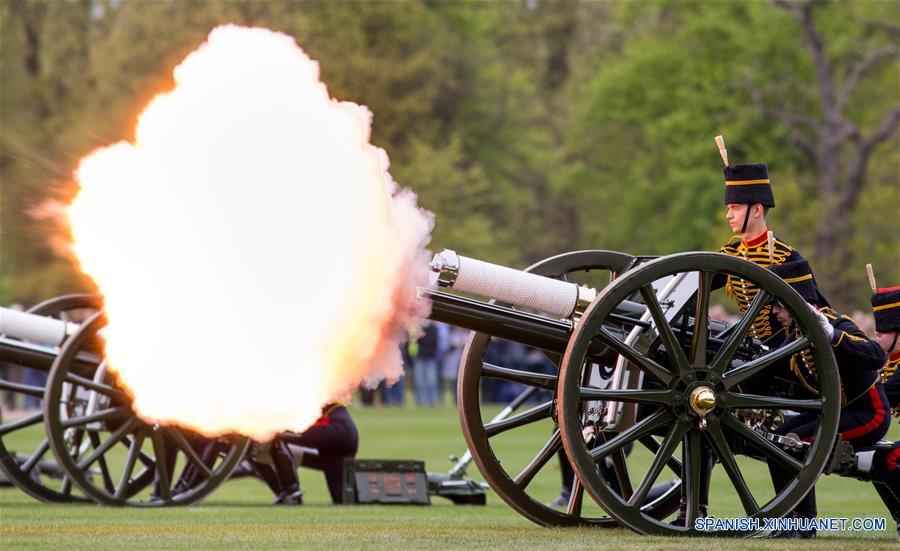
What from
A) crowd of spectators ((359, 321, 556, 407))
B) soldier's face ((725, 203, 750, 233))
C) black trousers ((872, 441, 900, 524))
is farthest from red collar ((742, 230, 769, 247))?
crowd of spectators ((359, 321, 556, 407))

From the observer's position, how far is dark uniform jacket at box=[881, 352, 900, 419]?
33.2ft

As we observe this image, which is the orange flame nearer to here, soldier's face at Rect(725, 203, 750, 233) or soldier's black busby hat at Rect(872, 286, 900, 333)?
soldier's face at Rect(725, 203, 750, 233)

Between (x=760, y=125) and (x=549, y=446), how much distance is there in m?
40.6

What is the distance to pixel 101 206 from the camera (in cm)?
1140

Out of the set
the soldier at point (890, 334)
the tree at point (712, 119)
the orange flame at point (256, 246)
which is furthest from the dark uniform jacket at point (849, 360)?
the tree at point (712, 119)

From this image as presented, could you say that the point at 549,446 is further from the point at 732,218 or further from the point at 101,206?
the point at 101,206

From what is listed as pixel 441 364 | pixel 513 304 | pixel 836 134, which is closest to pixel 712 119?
pixel 836 134

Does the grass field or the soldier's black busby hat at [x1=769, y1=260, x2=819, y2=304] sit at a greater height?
the soldier's black busby hat at [x1=769, y1=260, x2=819, y2=304]

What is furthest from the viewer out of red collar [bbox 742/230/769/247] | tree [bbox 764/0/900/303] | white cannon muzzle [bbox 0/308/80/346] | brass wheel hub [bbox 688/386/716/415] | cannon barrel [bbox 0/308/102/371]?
tree [bbox 764/0/900/303]

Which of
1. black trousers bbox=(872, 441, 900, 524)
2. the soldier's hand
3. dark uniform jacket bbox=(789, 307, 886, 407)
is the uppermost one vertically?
the soldier's hand

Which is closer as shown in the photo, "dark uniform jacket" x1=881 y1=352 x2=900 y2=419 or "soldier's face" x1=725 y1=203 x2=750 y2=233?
"soldier's face" x1=725 y1=203 x2=750 y2=233

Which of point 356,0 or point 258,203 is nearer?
point 258,203

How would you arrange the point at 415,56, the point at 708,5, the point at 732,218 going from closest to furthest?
the point at 732,218
the point at 415,56
the point at 708,5

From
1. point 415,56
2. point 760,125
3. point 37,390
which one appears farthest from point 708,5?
point 37,390
